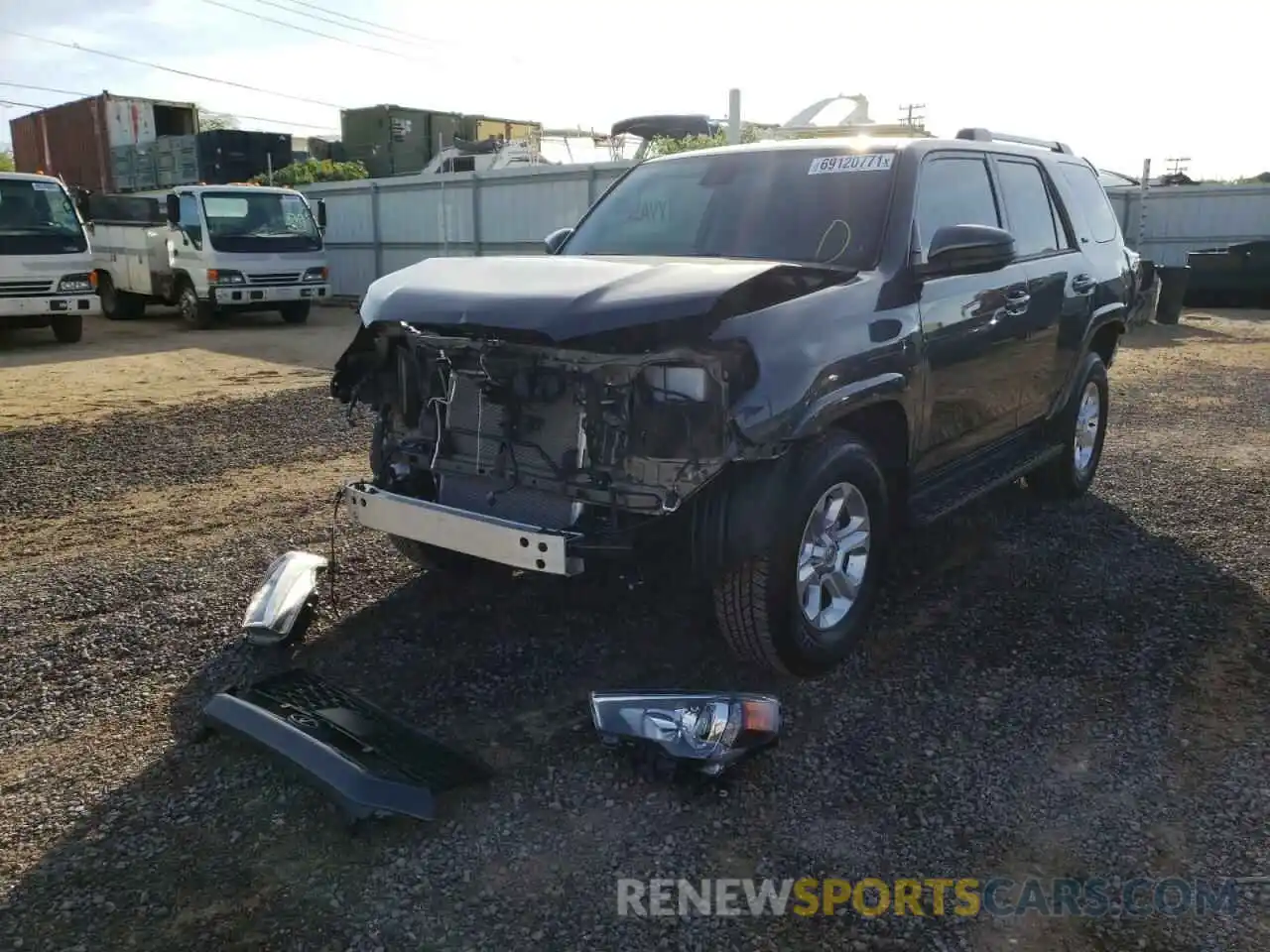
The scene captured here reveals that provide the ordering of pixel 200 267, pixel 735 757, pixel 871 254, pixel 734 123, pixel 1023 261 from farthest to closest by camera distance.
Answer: pixel 200 267 → pixel 734 123 → pixel 1023 261 → pixel 871 254 → pixel 735 757

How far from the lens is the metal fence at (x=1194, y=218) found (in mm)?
20656

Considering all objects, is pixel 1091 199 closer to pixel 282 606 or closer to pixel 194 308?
pixel 282 606

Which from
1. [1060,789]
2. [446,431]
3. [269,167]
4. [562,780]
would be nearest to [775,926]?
[562,780]

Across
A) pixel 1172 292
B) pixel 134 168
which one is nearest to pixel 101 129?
pixel 134 168

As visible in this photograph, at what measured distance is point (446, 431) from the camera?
3.93 m

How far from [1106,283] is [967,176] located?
5.90 ft

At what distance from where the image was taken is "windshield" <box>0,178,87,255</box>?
13.8 meters

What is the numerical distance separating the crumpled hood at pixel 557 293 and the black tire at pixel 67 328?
518 inches

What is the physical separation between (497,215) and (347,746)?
1742 cm

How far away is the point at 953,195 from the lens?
15.2 feet

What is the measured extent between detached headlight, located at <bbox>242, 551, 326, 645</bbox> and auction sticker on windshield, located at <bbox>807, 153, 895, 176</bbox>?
107 inches

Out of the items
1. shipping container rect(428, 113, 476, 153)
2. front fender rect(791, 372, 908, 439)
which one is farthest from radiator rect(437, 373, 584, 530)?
shipping container rect(428, 113, 476, 153)

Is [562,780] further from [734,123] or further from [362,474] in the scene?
[734,123]

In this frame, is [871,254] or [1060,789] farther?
[871,254]
